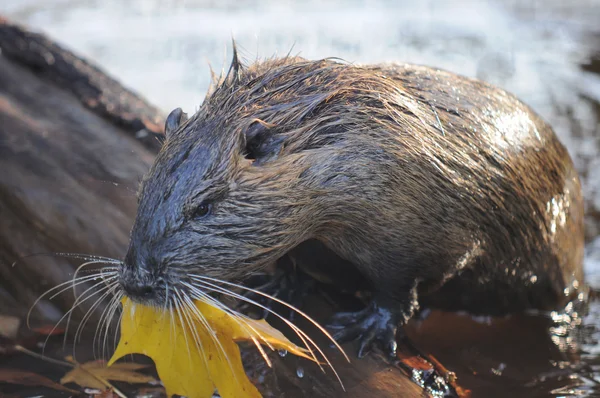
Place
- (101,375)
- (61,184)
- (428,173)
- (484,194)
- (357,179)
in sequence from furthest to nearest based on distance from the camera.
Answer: (61,184), (101,375), (484,194), (428,173), (357,179)

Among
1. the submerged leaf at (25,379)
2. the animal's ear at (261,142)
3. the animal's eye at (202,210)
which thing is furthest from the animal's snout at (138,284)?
the submerged leaf at (25,379)

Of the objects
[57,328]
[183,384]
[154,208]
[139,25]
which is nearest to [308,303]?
[183,384]

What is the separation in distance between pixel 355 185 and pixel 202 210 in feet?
2.10

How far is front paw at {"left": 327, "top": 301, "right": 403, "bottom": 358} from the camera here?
353 centimetres

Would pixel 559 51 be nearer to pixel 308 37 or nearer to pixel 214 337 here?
pixel 308 37

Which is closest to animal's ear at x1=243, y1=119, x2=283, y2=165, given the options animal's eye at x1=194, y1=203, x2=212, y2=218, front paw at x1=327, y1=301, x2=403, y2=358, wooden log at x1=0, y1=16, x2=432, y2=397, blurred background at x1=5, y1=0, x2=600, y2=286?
animal's eye at x1=194, y1=203, x2=212, y2=218

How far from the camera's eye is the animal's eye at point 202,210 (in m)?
2.96

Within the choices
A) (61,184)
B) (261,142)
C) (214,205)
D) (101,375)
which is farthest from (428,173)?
(61,184)

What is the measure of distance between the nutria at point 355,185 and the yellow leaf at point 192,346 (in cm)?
14

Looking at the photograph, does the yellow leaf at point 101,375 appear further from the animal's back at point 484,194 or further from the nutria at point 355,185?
the animal's back at point 484,194

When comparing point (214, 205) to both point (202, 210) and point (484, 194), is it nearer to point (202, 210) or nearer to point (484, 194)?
point (202, 210)

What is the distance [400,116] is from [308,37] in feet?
24.8

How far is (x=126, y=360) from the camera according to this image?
392 cm

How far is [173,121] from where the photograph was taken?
3.26 meters
